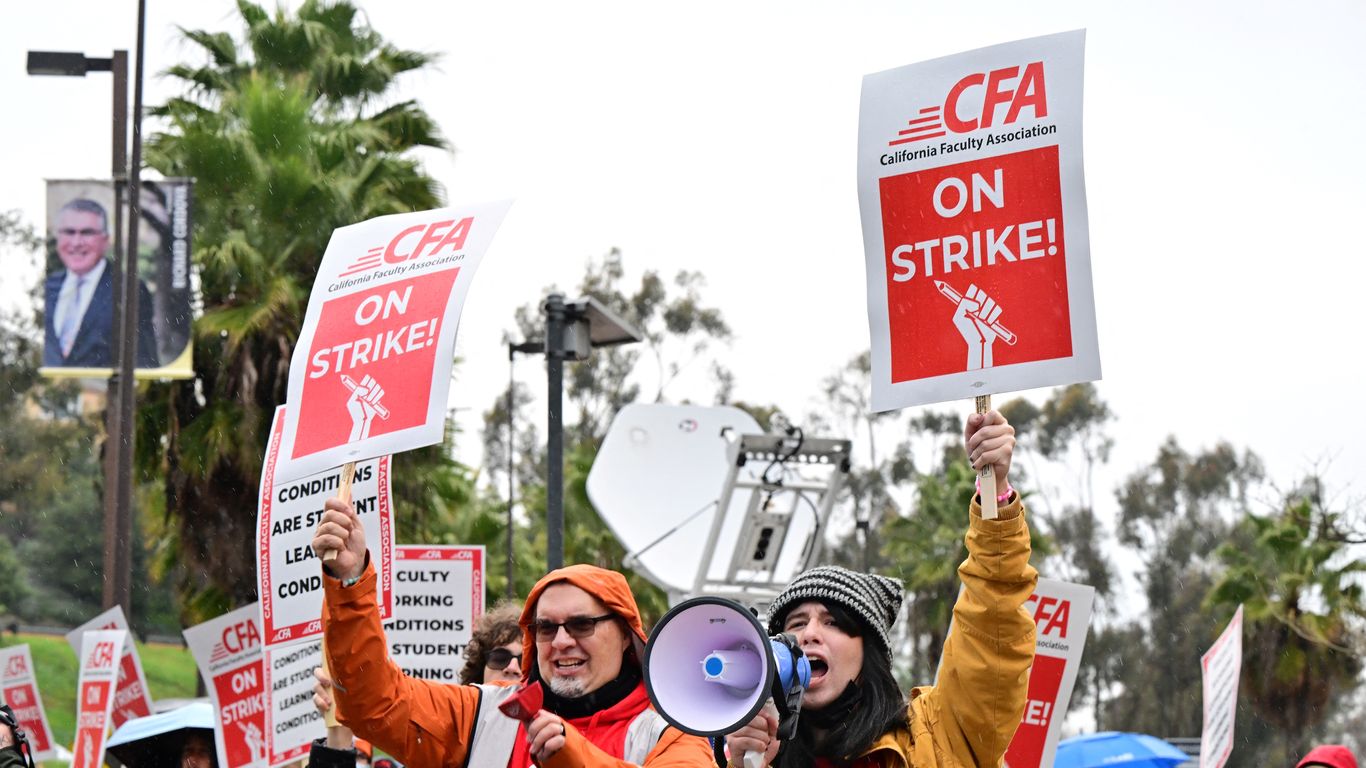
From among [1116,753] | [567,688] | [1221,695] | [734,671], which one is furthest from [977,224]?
[1116,753]

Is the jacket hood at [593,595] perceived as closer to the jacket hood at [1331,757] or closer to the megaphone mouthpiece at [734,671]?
the megaphone mouthpiece at [734,671]

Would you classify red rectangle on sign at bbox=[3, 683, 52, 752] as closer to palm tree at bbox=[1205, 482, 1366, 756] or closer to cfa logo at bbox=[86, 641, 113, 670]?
cfa logo at bbox=[86, 641, 113, 670]

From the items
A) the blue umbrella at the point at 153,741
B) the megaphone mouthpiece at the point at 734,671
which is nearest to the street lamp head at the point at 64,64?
the blue umbrella at the point at 153,741

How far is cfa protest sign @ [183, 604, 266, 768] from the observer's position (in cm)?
746

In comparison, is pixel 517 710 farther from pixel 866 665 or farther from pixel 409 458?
pixel 409 458

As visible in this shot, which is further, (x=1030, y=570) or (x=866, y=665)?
(x=866, y=665)

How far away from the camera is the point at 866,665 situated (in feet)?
12.3

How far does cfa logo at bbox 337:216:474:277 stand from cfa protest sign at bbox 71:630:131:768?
201 inches

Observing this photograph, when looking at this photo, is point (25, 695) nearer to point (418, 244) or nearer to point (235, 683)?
point (235, 683)

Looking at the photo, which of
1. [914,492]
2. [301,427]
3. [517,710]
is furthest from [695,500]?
[914,492]

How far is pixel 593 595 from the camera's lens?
373 cm

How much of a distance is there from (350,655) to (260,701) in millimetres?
4240

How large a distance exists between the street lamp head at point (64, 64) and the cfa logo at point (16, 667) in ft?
18.8

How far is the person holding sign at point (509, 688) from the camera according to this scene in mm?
3553
